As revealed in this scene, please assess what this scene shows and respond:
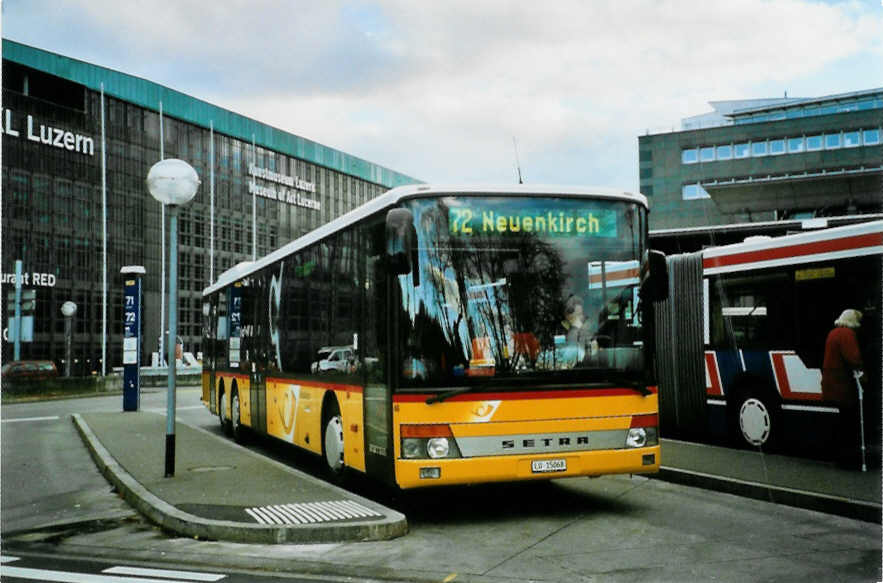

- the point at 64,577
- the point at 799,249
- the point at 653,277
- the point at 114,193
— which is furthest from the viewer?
the point at 114,193

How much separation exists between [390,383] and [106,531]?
3.14 meters

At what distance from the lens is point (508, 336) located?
28.0 ft

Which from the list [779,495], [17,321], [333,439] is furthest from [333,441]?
[17,321]

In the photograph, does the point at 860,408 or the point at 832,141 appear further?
the point at 832,141

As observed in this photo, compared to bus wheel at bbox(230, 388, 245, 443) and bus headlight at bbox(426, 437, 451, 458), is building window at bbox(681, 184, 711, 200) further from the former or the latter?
bus headlight at bbox(426, 437, 451, 458)

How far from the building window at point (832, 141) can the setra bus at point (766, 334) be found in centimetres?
6505

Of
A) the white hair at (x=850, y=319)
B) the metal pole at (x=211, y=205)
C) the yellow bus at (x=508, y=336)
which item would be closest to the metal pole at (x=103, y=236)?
the metal pole at (x=211, y=205)

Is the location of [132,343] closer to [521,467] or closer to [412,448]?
[412,448]

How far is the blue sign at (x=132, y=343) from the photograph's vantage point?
25.8 metres

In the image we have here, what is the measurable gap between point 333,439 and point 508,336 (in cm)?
333

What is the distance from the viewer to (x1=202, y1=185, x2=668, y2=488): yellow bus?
27.6ft

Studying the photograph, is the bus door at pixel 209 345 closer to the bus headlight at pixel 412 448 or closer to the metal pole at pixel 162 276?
the bus headlight at pixel 412 448

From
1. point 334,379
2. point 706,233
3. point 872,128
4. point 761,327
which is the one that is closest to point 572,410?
point 334,379

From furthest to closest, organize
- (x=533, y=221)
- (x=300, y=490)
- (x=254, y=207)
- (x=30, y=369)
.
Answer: (x=254, y=207) < (x=30, y=369) < (x=300, y=490) < (x=533, y=221)
